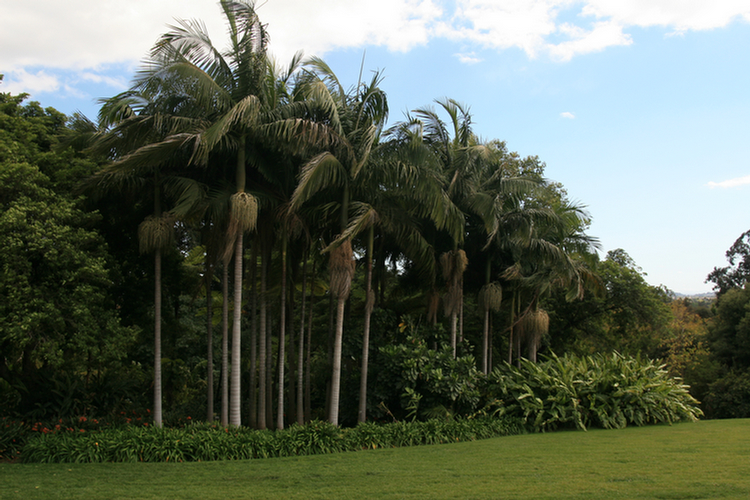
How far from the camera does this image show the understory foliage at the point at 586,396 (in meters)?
12.6

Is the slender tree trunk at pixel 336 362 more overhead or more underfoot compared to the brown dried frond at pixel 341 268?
more underfoot

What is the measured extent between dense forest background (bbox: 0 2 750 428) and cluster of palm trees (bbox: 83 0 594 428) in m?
0.04

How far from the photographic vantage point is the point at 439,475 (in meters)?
7.47

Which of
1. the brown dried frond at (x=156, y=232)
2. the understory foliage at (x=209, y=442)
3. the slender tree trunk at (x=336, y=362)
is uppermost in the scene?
the brown dried frond at (x=156, y=232)

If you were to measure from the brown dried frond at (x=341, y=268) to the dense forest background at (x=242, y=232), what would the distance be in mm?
46

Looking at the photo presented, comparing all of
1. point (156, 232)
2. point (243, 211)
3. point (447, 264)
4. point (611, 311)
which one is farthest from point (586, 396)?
point (156, 232)

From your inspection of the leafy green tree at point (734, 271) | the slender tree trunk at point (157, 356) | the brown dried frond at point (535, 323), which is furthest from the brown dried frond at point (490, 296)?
the leafy green tree at point (734, 271)

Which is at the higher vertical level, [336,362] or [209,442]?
[336,362]

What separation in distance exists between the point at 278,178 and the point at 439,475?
22.6 ft

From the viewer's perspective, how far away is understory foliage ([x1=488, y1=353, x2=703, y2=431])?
41.2 ft

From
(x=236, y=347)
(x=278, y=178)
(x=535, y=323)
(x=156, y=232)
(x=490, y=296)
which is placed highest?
(x=278, y=178)

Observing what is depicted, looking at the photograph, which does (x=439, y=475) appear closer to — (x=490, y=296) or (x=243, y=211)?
(x=243, y=211)

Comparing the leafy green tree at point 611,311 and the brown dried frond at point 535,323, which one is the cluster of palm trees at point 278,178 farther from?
the leafy green tree at point 611,311

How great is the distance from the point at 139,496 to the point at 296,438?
362cm
